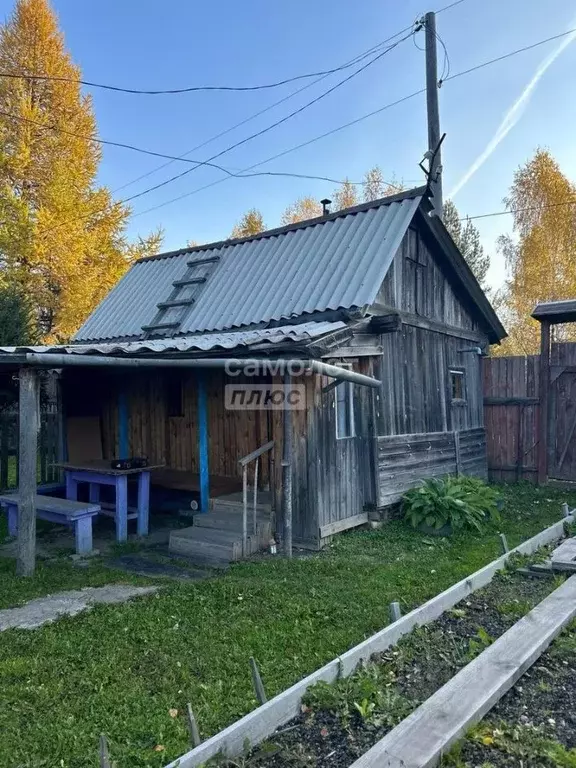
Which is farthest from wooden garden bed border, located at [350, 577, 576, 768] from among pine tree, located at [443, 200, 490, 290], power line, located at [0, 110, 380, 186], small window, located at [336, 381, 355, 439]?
pine tree, located at [443, 200, 490, 290]

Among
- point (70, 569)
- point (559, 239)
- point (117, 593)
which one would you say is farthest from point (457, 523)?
point (559, 239)

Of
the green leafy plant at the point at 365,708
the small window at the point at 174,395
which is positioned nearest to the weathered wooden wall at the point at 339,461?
the small window at the point at 174,395

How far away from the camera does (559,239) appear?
19.8m

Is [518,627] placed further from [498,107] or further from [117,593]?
[498,107]

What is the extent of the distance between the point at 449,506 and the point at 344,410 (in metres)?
1.85

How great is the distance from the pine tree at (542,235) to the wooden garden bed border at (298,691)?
1782 cm

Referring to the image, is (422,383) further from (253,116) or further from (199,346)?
(253,116)

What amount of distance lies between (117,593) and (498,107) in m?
15.3

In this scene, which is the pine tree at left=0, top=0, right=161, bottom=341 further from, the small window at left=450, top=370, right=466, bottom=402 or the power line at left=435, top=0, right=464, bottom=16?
the small window at left=450, top=370, right=466, bottom=402

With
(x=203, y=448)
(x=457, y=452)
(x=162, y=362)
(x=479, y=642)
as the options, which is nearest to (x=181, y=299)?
(x=203, y=448)

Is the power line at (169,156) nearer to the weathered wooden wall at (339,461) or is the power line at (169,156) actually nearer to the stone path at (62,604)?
the weathered wooden wall at (339,461)

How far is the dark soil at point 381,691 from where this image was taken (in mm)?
2572

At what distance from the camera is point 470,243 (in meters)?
23.2

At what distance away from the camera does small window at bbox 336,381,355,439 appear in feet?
23.4
